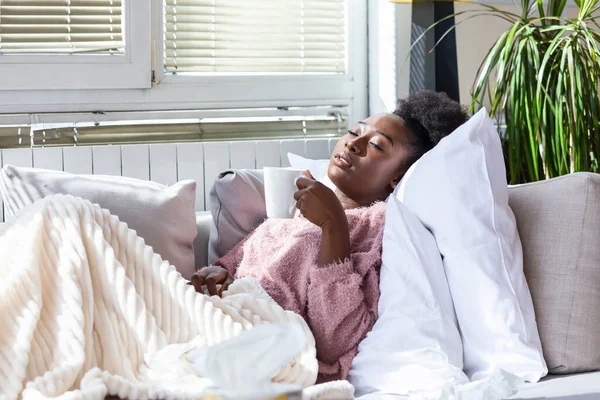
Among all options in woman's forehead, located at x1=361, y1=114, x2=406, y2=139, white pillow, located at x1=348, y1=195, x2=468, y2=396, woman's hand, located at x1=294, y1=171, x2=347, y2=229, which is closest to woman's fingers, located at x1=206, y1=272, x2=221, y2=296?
woman's hand, located at x1=294, y1=171, x2=347, y2=229

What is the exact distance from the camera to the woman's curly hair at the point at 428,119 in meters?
2.06

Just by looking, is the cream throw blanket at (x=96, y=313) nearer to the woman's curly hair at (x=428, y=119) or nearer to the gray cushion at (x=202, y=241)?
the gray cushion at (x=202, y=241)

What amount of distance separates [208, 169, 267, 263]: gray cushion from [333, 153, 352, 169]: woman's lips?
0.82ft

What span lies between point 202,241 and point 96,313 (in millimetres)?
758

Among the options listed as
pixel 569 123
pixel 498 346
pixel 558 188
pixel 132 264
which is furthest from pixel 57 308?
pixel 569 123

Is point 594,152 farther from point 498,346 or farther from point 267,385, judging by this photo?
point 267,385

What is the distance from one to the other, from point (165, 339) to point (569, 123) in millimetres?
1521

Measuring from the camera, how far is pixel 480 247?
1619 millimetres

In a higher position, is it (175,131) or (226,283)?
(175,131)

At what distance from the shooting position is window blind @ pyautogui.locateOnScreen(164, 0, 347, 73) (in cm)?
272

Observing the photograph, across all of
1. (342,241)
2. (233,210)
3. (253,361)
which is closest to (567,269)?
(342,241)

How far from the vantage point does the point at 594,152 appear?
2475mm

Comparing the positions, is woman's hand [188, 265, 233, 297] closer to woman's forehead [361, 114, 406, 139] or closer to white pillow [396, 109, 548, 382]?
white pillow [396, 109, 548, 382]

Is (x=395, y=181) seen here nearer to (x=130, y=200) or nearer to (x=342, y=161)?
(x=342, y=161)
